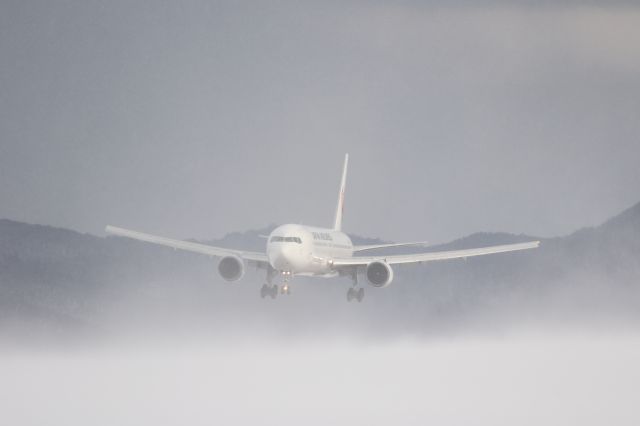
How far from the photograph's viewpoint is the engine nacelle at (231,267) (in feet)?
335

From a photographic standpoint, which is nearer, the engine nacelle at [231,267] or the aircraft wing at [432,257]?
the engine nacelle at [231,267]

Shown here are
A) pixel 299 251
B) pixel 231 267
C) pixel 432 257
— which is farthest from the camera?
pixel 432 257

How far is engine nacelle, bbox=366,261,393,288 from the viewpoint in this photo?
335 ft

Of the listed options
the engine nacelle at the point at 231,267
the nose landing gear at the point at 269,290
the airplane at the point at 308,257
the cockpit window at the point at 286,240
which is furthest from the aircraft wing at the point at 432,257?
the engine nacelle at the point at 231,267

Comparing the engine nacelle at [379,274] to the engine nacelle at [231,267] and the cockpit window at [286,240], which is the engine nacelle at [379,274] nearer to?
the cockpit window at [286,240]

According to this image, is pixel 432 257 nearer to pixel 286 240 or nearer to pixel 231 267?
pixel 286 240

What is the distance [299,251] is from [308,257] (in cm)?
144

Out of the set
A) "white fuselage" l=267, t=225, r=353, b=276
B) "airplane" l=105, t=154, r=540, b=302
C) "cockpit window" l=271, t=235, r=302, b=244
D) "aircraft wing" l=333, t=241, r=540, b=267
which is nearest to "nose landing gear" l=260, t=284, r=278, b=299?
"airplane" l=105, t=154, r=540, b=302

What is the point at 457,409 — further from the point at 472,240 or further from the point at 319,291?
the point at 472,240

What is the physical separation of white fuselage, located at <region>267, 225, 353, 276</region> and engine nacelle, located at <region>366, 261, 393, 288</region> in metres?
2.71

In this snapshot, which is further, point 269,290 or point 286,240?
point 269,290

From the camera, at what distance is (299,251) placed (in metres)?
97.1

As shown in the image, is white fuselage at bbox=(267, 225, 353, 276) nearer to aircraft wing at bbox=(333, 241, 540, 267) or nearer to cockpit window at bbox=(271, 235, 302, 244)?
cockpit window at bbox=(271, 235, 302, 244)

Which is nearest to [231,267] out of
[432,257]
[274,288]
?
[274,288]
